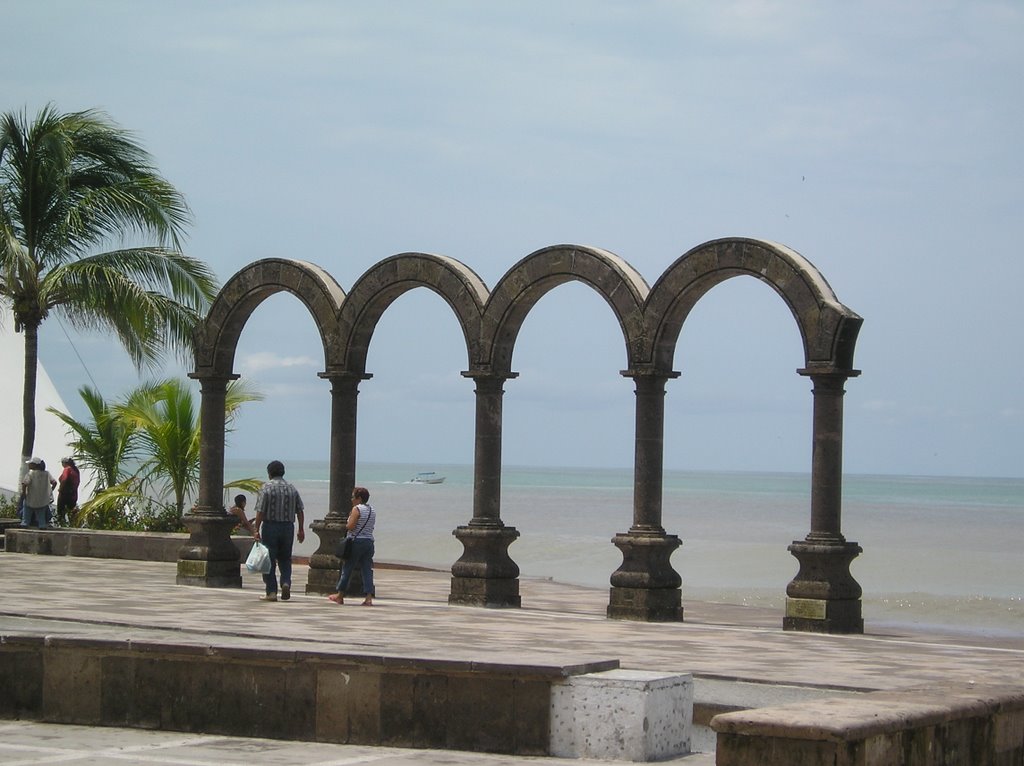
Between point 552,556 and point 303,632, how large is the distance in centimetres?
2966

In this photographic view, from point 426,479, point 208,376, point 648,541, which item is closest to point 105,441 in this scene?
point 208,376

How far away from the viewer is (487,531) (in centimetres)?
1864

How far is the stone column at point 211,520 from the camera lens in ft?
67.4

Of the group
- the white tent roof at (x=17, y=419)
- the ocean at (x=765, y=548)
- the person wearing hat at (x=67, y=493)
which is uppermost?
the white tent roof at (x=17, y=419)

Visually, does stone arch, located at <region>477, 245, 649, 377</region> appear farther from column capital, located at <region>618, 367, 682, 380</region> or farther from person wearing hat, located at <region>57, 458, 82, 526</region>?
person wearing hat, located at <region>57, 458, 82, 526</region>

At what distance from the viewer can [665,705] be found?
9.18 m

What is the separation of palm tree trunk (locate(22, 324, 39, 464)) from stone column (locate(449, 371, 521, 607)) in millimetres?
11683

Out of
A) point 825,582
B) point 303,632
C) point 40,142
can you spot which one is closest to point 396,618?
point 303,632

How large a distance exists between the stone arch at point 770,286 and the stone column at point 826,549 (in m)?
0.30

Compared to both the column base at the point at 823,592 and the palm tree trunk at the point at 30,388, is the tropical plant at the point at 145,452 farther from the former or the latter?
the column base at the point at 823,592

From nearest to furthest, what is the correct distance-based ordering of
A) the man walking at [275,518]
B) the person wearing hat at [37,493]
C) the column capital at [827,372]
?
the column capital at [827,372] < the man walking at [275,518] < the person wearing hat at [37,493]

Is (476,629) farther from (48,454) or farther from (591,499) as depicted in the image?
(591,499)

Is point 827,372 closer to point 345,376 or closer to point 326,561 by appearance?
point 345,376

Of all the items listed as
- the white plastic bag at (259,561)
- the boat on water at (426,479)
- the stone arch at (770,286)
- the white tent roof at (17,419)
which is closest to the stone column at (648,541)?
the stone arch at (770,286)
